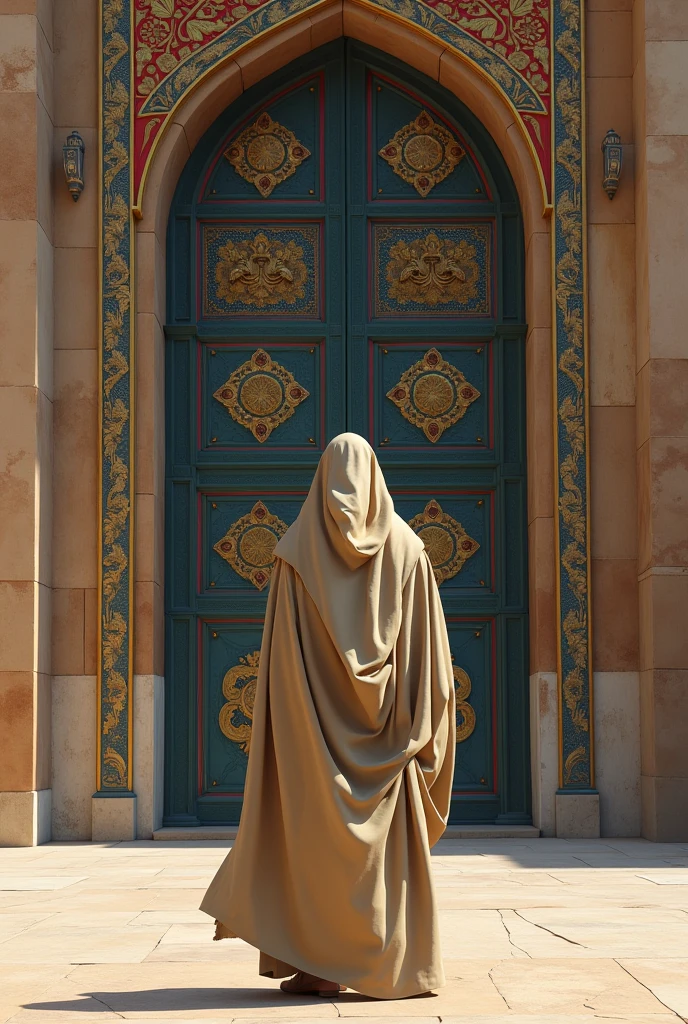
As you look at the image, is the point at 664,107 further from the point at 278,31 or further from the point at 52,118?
the point at 52,118

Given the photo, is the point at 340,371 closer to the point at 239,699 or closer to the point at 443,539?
the point at 443,539

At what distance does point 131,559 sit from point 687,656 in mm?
3929

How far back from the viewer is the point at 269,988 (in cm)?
480

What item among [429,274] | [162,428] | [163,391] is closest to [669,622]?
[429,274]

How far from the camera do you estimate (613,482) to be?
1074 centimetres

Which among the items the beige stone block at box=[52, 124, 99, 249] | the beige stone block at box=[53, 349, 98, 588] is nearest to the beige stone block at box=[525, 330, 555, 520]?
the beige stone block at box=[53, 349, 98, 588]

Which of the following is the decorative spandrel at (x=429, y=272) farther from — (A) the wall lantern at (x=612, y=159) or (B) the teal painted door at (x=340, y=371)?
(A) the wall lantern at (x=612, y=159)

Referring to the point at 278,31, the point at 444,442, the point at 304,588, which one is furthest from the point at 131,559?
the point at 304,588

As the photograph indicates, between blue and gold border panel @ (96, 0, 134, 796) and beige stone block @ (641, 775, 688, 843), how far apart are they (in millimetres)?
3633

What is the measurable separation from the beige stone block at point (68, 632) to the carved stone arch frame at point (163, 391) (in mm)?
171

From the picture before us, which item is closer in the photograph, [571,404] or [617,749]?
[617,749]

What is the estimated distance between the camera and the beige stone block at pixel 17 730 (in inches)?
391

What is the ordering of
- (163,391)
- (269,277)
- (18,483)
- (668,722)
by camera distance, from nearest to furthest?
(668,722) < (18,483) < (163,391) < (269,277)

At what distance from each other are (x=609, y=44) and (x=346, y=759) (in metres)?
8.00
